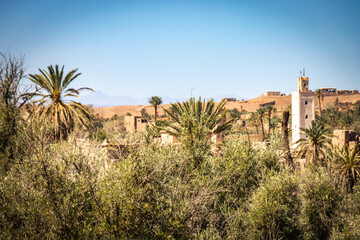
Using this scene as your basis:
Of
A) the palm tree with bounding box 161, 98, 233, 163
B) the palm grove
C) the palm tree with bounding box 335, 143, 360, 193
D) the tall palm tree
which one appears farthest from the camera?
the palm tree with bounding box 335, 143, 360, 193

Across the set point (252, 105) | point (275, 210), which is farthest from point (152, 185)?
point (252, 105)

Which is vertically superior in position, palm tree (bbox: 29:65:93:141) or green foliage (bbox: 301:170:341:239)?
palm tree (bbox: 29:65:93:141)

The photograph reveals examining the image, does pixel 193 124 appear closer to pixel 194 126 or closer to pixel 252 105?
pixel 194 126

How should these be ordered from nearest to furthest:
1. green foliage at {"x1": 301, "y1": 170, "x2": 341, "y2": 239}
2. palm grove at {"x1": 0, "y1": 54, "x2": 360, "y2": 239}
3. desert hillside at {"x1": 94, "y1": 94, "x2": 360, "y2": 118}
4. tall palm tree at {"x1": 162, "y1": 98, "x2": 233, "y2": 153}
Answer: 1. palm grove at {"x1": 0, "y1": 54, "x2": 360, "y2": 239}
2. green foliage at {"x1": 301, "y1": 170, "x2": 341, "y2": 239}
3. tall palm tree at {"x1": 162, "y1": 98, "x2": 233, "y2": 153}
4. desert hillside at {"x1": 94, "y1": 94, "x2": 360, "y2": 118}

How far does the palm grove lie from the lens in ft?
23.4

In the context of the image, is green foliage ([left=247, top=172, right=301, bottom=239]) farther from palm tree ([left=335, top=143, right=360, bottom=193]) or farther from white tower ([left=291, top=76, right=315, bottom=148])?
white tower ([left=291, top=76, right=315, bottom=148])

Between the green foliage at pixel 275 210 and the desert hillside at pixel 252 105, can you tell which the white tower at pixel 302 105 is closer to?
the green foliage at pixel 275 210

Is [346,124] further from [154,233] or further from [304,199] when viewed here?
[154,233]

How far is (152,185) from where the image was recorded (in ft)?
27.1

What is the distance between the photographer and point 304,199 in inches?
470

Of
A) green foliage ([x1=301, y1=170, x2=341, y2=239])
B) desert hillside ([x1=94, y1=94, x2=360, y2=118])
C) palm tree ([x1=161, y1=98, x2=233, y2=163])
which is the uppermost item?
desert hillside ([x1=94, y1=94, x2=360, y2=118])

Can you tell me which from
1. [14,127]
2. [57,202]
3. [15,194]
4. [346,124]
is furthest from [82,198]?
[346,124]

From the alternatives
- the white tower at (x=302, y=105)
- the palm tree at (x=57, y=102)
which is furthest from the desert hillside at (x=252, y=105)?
the palm tree at (x=57, y=102)

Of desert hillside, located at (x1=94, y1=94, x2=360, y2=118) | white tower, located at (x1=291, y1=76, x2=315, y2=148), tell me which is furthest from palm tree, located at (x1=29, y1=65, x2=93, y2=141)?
desert hillside, located at (x1=94, y1=94, x2=360, y2=118)
